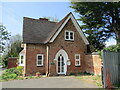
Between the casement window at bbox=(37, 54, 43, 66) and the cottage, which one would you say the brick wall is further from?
the casement window at bbox=(37, 54, 43, 66)

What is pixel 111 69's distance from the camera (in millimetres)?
8188

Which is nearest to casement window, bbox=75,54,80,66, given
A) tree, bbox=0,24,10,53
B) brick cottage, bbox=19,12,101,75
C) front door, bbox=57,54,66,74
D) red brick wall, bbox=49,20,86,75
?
brick cottage, bbox=19,12,101,75

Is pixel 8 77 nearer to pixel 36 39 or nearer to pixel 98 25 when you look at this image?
pixel 36 39

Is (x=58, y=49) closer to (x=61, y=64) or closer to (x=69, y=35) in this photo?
(x=61, y=64)

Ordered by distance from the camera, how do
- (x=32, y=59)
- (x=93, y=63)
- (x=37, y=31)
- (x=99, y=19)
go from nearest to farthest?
(x=32, y=59), (x=93, y=63), (x=37, y=31), (x=99, y=19)

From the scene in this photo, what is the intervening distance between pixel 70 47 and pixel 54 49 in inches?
98.5

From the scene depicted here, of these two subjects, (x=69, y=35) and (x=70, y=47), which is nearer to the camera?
(x=70, y=47)

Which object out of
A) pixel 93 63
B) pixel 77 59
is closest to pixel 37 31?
pixel 77 59

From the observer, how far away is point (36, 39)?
15.0m

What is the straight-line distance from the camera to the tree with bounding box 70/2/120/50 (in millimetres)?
20734

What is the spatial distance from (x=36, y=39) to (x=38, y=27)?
9.51 feet

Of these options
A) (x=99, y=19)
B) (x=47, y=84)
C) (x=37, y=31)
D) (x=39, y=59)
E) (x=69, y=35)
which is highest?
(x=99, y=19)

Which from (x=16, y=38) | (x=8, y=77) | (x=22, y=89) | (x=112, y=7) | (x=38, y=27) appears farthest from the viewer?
(x=16, y=38)

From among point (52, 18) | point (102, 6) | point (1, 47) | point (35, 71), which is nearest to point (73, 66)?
point (35, 71)
